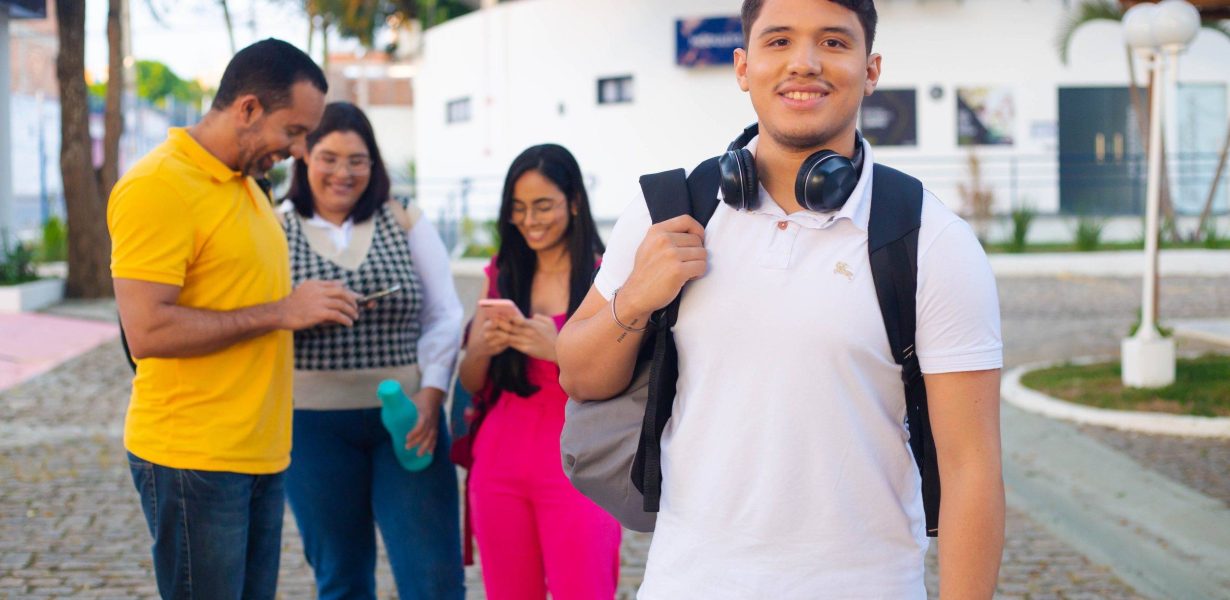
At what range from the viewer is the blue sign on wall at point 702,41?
28.1m

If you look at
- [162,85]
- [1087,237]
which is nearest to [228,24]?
[1087,237]

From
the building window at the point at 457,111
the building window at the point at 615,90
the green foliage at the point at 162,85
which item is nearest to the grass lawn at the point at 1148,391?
the building window at the point at 615,90

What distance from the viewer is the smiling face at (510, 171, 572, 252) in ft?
13.5

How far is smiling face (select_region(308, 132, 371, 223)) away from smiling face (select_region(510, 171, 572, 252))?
565mm

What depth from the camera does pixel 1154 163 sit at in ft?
32.5

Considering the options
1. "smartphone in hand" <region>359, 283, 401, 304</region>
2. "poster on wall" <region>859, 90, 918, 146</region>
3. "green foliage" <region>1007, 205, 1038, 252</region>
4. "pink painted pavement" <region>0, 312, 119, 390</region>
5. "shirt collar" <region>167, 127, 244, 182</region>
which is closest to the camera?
"shirt collar" <region>167, 127, 244, 182</region>

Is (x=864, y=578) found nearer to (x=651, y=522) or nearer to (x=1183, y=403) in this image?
(x=651, y=522)

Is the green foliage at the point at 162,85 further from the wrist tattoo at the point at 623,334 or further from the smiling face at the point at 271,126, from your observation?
Result: the wrist tattoo at the point at 623,334

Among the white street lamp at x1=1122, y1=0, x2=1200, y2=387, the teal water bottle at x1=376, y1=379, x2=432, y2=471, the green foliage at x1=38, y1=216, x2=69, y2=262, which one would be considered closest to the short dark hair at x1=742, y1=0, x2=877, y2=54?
the teal water bottle at x1=376, y1=379, x2=432, y2=471

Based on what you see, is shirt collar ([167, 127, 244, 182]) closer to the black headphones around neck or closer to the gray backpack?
the gray backpack

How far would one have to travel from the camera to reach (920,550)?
2.22 m

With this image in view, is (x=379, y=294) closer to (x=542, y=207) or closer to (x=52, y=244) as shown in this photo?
(x=542, y=207)

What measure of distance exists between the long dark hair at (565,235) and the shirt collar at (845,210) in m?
1.91

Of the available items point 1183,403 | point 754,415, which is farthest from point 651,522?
point 1183,403
